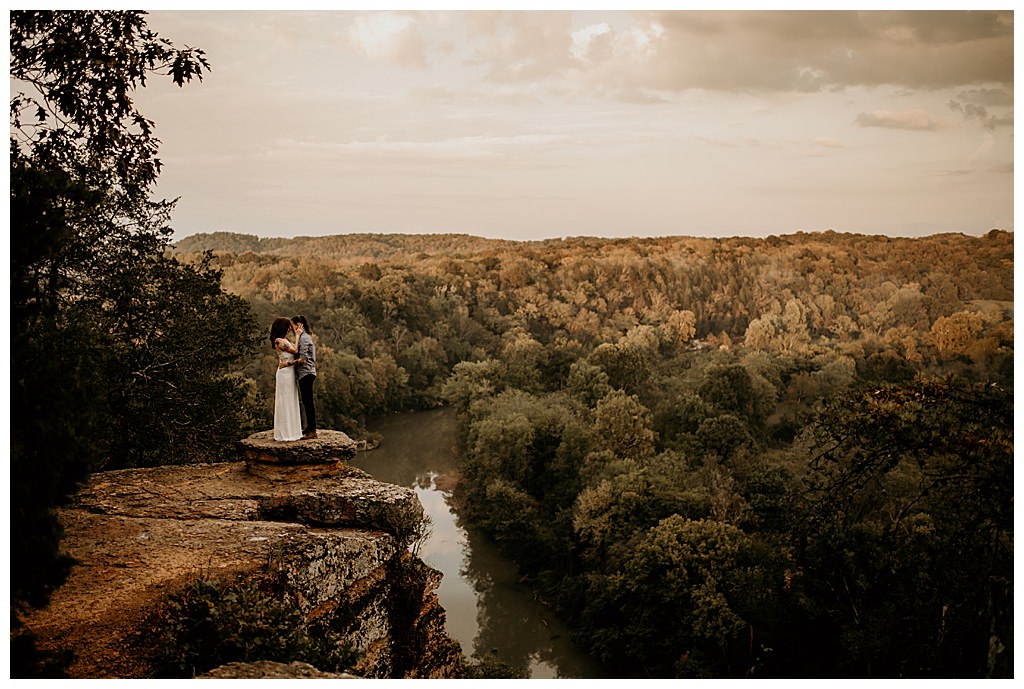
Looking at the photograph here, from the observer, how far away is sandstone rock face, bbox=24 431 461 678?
5.09 metres

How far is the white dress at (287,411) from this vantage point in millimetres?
7422

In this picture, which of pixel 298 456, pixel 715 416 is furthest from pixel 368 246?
pixel 298 456

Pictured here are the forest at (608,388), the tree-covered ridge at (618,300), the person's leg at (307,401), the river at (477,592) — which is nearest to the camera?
the forest at (608,388)

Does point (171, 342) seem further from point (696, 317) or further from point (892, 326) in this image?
point (696, 317)

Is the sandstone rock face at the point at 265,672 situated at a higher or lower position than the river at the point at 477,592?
higher

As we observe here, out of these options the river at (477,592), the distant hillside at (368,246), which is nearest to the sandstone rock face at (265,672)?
the river at (477,592)

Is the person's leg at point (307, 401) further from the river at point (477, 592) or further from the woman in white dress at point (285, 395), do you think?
the river at point (477, 592)

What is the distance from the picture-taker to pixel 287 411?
7.42m

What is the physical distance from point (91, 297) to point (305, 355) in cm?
361

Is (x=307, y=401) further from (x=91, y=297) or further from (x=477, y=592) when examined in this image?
(x=477, y=592)

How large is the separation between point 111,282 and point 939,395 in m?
9.18

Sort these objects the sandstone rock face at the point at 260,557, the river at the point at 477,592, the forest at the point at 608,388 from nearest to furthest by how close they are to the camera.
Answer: the sandstone rock face at the point at 260,557 → the forest at the point at 608,388 → the river at the point at 477,592

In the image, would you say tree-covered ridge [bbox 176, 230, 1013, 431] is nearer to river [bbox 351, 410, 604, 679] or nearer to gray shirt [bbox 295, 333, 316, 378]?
river [bbox 351, 410, 604, 679]
